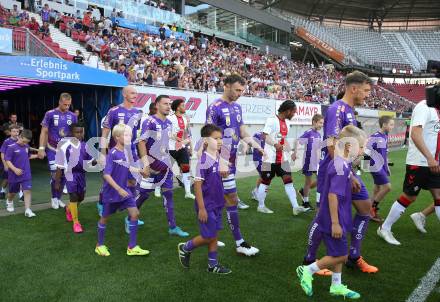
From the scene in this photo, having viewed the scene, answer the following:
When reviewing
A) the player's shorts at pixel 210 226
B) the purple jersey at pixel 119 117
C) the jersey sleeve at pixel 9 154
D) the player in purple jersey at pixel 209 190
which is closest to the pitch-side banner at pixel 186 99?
the jersey sleeve at pixel 9 154

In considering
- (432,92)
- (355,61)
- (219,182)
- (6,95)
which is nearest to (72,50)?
(6,95)

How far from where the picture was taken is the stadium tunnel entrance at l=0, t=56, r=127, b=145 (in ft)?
29.0

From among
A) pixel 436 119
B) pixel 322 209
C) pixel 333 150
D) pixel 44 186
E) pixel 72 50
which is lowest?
pixel 44 186

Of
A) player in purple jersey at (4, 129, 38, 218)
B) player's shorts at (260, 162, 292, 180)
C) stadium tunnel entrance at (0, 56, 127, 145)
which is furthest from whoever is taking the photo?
stadium tunnel entrance at (0, 56, 127, 145)

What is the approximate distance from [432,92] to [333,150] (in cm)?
114

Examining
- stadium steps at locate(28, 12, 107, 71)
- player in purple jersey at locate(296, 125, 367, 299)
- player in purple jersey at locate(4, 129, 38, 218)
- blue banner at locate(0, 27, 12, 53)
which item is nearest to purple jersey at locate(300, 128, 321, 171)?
player in purple jersey at locate(296, 125, 367, 299)

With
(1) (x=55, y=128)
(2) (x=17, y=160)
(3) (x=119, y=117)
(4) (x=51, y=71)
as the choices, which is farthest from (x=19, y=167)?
(4) (x=51, y=71)

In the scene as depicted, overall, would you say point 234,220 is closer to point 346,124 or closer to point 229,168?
point 229,168

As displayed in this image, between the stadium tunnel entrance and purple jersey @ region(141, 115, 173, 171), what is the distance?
475 centimetres

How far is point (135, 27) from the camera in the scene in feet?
79.6

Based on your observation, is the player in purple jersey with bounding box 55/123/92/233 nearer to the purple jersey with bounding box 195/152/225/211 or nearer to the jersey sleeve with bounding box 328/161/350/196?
the purple jersey with bounding box 195/152/225/211

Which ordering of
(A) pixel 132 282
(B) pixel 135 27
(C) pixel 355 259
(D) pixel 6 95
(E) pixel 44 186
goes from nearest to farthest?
1. (A) pixel 132 282
2. (C) pixel 355 259
3. (E) pixel 44 186
4. (D) pixel 6 95
5. (B) pixel 135 27

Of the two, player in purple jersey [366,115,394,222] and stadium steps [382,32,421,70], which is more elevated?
stadium steps [382,32,421,70]

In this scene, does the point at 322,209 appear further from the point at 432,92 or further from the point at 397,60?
the point at 397,60
